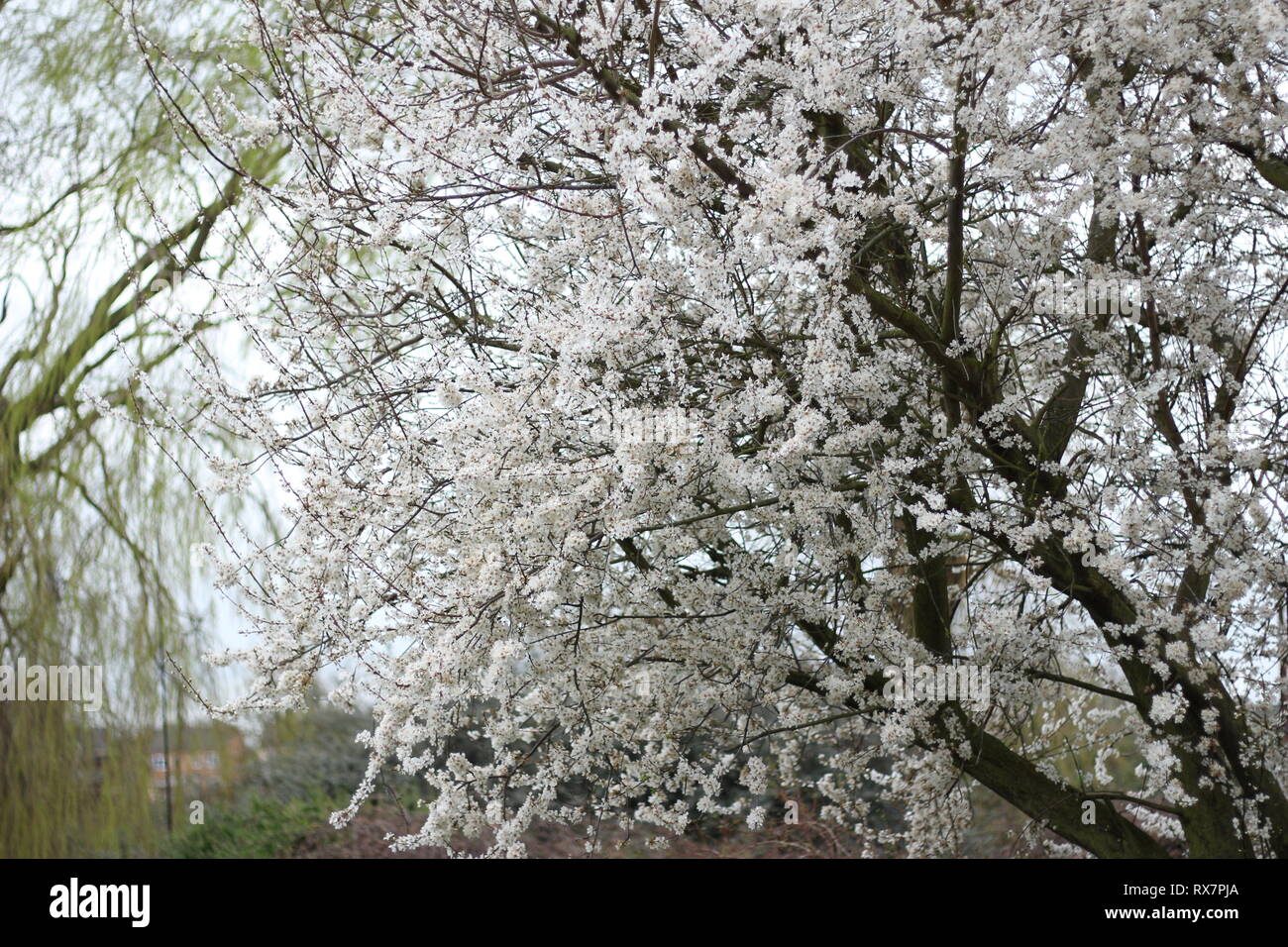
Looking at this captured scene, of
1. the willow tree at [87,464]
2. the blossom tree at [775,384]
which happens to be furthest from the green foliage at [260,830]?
the blossom tree at [775,384]

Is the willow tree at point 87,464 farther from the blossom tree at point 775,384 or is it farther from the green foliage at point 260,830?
the blossom tree at point 775,384

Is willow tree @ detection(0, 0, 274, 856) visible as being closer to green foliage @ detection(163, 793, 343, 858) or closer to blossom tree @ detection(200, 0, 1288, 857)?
green foliage @ detection(163, 793, 343, 858)

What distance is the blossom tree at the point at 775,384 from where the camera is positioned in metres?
2.96

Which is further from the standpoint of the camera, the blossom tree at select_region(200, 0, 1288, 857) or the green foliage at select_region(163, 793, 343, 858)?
the green foliage at select_region(163, 793, 343, 858)

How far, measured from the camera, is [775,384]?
115 inches

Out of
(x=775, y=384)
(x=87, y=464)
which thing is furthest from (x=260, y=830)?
(x=775, y=384)

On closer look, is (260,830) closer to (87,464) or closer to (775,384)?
(87,464)

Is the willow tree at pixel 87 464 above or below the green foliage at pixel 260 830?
above

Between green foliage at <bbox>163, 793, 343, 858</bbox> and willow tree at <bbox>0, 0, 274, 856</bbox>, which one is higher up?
willow tree at <bbox>0, 0, 274, 856</bbox>

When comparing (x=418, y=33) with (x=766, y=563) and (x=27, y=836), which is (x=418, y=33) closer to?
(x=766, y=563)

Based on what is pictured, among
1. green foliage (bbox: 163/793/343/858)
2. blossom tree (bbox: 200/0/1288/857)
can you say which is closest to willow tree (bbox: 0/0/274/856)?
green foliage (bbox: 163/793/343/858)

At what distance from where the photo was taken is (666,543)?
3197 mm

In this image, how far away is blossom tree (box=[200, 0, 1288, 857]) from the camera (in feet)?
9.70
